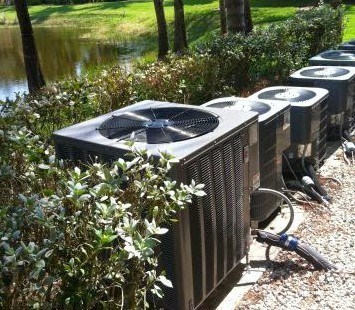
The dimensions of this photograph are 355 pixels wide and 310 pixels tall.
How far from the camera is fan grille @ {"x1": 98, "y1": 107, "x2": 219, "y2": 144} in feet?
10.6

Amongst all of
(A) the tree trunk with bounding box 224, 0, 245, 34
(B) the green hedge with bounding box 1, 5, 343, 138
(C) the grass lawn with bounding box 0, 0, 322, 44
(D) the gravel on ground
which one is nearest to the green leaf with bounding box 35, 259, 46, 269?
(D) the gravel on ground

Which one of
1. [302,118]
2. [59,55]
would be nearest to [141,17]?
[59,55]

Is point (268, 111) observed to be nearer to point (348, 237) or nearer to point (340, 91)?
point (348, 237)

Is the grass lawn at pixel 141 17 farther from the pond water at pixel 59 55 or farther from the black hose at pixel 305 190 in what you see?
the black hose at pixel 305 190

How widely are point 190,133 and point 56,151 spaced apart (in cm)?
98

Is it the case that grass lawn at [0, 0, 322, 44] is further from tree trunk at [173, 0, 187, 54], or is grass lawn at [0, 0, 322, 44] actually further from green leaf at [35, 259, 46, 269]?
green leaf at [35, 259, 46, 269]

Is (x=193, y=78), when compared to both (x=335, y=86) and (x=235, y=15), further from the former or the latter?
(x=235, y=15)

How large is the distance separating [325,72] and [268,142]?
2.71 meters

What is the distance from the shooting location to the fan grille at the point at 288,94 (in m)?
5.35

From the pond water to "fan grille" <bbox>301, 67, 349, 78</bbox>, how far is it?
951 centimetres

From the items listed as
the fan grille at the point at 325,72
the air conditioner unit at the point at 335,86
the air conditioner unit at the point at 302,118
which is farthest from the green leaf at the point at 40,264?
the fan grille at the point at 325,72

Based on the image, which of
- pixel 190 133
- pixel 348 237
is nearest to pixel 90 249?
pixel 190 133

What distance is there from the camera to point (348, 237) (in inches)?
175

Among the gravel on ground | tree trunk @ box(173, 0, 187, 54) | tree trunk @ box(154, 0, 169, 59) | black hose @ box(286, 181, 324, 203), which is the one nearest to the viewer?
the gravel on ground
